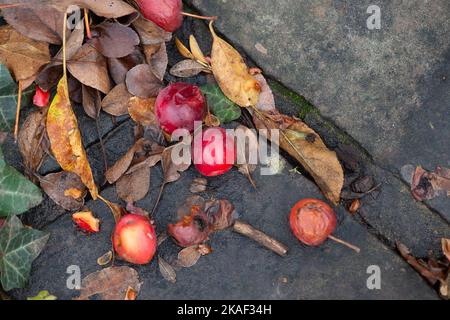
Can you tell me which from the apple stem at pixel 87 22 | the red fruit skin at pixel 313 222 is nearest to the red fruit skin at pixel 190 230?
the red fruit skin at pixel 313 222

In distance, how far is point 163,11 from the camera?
2182mm

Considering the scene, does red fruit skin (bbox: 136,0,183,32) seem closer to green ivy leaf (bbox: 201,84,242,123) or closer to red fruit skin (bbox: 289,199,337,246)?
green ivy leaf (bbox: 201,84,242,123)

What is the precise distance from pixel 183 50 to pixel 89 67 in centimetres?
37

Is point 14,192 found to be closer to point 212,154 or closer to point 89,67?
point 89,67

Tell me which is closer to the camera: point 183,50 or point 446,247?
point 446,247

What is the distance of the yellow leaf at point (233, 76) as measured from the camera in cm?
220

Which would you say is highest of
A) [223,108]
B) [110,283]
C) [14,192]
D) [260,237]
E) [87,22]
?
[87,22]

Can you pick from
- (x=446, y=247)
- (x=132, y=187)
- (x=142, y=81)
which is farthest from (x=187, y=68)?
(x=446, y=247)

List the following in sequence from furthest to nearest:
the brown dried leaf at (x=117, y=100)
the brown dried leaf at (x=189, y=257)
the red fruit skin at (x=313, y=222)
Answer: the brown dried leaf at (x=117, y=100)
the brown dried leaf at (x=189, y=257)
the red fruit skin at (x=313, y=222)

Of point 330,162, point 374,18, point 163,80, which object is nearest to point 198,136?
point 163,80

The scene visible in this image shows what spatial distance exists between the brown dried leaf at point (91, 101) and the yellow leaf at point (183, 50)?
14.2 inches

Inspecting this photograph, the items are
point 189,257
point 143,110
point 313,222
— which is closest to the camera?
point 313,222

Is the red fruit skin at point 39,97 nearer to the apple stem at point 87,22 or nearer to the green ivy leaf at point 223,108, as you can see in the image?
the apple stem at point 87,22
